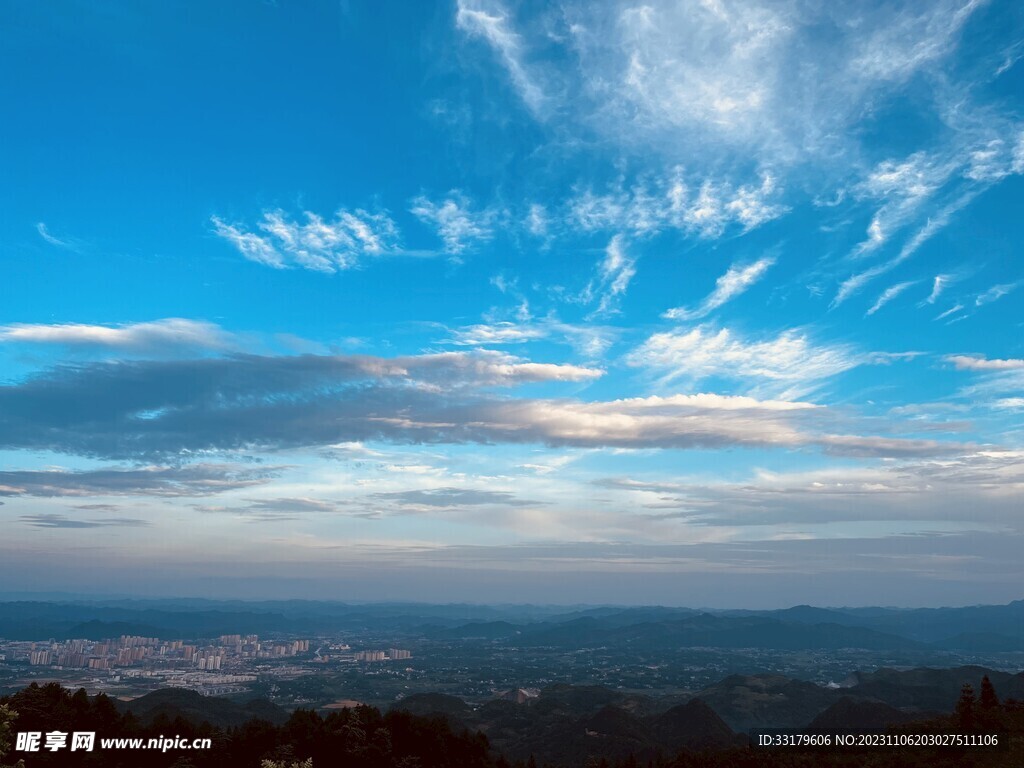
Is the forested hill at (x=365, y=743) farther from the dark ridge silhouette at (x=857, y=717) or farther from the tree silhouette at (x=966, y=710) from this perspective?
the dark ridge silhouette at (x=857, y=717)

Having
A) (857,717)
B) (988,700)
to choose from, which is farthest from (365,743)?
(857,717)

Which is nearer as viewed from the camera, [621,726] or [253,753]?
[253,753]

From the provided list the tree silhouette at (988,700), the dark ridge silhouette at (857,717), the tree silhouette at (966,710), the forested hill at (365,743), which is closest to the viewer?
the forested hill at (365,743)

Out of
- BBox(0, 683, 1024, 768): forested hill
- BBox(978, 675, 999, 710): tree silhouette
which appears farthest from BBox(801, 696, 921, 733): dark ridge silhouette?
BBox(0, 683, 1024, 768): forested hill

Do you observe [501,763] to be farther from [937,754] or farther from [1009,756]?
[1009,756]

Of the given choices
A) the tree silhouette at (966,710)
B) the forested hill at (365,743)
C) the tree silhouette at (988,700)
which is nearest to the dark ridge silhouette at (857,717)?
the tree silhouette at (988,700)

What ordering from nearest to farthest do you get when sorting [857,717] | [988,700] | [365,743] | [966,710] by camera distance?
1. [966,710]
2. [365,743]
3. [988,700]
4. [857,717]

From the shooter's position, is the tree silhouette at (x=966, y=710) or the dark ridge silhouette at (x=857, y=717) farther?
the dark ridge silhouette at (x=857, y=717)

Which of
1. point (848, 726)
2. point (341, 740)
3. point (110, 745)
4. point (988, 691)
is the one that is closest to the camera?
point (110, 745)

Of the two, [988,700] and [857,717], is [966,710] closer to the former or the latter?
[988,700]

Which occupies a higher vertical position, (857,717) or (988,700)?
(988,700)


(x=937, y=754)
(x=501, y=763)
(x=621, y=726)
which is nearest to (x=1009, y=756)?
(x=937, y=754)
